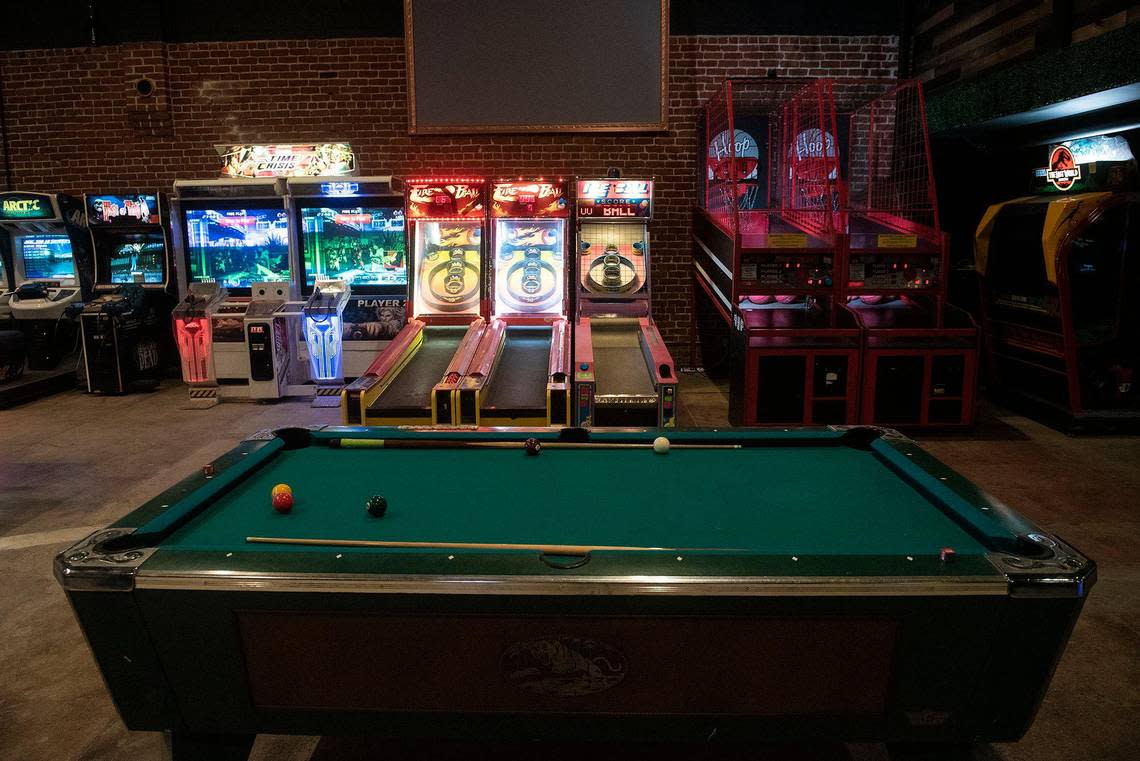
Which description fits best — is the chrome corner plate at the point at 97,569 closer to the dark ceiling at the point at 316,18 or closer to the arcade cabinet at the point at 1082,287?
the arcade cabinet at the point at 1082,287

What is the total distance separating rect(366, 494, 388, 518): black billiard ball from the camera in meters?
1.93

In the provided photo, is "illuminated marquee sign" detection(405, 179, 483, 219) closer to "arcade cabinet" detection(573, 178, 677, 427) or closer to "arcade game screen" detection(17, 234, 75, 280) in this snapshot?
"arcade cabinet" detection(573, 178, 677, 427)

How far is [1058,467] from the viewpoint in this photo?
15.3ft

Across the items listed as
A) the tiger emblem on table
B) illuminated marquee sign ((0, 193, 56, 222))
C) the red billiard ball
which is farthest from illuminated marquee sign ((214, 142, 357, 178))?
the tiger emblem on table

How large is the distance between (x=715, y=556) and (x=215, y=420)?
17.4ft

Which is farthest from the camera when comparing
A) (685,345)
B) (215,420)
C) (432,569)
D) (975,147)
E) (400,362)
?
(685,345)

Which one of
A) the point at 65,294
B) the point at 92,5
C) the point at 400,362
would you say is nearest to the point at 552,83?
the point at 400,362

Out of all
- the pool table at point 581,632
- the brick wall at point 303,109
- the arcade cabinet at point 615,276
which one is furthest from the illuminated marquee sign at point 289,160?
the pool table at point 581,632

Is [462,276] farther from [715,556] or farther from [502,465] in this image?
[715,556]

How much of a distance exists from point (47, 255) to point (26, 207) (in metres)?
0.62

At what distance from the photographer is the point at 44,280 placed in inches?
281

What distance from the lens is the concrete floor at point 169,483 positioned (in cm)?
224

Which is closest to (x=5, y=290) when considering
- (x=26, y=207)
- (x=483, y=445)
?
(x=26, y=207)

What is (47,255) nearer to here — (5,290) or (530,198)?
(5,290)
